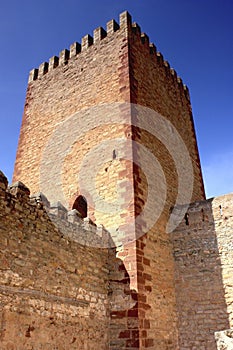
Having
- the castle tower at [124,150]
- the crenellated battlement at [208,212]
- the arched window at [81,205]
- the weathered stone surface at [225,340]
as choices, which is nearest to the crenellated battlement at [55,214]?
the castle tower at [124,150]

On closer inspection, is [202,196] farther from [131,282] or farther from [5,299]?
[5,299]

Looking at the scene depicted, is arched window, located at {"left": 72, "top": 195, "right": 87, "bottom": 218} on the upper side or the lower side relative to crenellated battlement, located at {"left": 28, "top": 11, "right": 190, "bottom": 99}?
lower

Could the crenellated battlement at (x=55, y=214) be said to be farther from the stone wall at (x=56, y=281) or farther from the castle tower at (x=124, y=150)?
the castle tower at (x=124, y=150)

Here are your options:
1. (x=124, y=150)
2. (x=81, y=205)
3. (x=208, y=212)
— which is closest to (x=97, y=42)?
(x=124, y=150)

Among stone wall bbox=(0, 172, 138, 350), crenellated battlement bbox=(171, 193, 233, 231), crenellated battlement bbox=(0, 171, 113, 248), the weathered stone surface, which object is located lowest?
the weathered stone surface

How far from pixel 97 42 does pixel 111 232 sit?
22.0ft

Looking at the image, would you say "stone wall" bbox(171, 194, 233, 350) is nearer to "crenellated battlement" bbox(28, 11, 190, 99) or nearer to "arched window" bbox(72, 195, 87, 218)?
"arched window" bbox(72, 195, 87, 218)

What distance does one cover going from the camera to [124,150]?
904cm

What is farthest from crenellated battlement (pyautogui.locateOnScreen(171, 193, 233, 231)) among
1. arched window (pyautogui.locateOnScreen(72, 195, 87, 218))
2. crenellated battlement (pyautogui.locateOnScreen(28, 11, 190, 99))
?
crenellated battlement (pyautogui.locateOnScreen(28, 11, 190, 99))

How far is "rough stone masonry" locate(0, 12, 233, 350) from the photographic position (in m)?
6.28

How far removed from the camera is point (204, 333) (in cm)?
799

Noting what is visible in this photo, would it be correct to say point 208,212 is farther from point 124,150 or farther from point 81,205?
point 81,205

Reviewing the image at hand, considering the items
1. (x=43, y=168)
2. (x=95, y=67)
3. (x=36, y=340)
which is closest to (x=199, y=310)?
(x=36, y=340)

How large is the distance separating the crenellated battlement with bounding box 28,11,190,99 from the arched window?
544 centimetres
